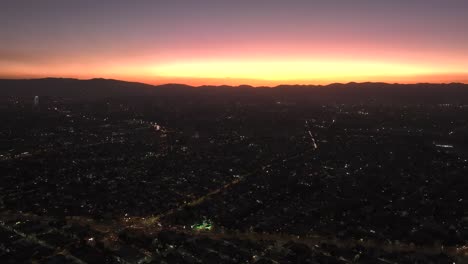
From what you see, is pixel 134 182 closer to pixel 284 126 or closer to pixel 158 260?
pixel 158 260

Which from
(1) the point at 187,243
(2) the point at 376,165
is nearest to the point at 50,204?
(1) the point at 187,243

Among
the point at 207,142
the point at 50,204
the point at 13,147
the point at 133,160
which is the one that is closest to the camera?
the point at 50,204

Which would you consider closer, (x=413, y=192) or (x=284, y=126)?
(x=413, y=192)

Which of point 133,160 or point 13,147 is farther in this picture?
point 13,147

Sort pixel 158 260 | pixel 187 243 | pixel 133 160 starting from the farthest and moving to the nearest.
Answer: pixel 133 160 → pixel 187 243 → pixel 158 260

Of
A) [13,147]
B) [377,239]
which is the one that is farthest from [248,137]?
[377,239]

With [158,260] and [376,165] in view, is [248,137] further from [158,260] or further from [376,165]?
[158,260]

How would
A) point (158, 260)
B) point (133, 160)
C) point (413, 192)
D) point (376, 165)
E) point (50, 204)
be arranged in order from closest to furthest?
point (158, 260) < point (50, 204) < point (413, 192) < point (376, 165) < point (133, 160)

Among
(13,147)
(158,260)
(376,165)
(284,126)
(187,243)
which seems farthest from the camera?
(284,126)
